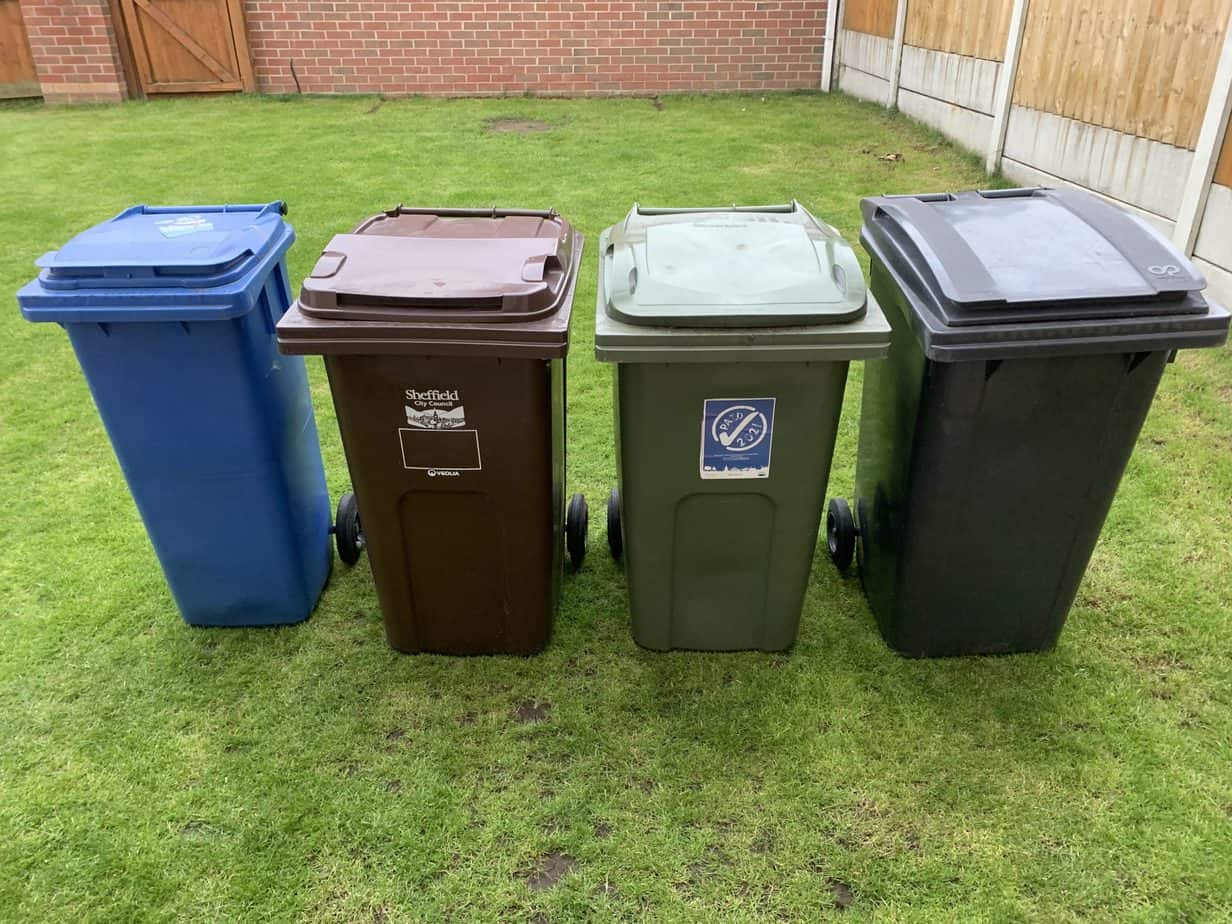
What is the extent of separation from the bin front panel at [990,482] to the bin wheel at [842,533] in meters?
0.23

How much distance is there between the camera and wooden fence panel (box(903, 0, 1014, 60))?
23.8 ft

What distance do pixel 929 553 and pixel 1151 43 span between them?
4.38m

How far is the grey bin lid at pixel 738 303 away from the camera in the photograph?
2297 mm

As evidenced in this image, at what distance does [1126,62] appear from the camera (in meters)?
5.54

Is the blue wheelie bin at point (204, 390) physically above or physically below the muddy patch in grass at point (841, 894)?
above

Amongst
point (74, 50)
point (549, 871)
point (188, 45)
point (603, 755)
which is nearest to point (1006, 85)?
point (603, 755)

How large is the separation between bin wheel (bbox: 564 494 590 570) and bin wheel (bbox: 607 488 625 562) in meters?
0.09

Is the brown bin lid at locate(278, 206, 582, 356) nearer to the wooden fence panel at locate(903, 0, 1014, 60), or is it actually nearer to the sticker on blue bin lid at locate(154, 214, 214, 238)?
the sticker on blue bin lid at locate(154, 214, 214, 238)

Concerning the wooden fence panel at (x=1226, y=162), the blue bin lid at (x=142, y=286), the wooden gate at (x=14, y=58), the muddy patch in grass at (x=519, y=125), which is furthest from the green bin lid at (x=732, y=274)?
the wooden gate at (x=14, y=58)

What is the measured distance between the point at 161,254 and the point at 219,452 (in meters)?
0.58

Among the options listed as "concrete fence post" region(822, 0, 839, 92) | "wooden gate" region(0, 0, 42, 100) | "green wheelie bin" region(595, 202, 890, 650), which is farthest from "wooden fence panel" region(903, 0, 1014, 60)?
"wooden gate" region(0, 0, 42, 100)

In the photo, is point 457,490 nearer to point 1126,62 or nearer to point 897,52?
point 1126,62

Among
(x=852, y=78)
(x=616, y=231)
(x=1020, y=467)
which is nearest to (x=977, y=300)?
(x=1020, y=467)

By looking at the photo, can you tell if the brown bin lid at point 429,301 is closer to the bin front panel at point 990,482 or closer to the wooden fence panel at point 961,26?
the bin front panel at point 990,482
